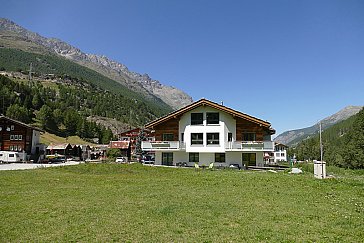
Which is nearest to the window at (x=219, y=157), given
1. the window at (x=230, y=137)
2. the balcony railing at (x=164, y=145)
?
the window at (x=230, y=137)

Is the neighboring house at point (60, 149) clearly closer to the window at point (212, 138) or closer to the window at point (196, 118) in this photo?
the window at point (196, 118)

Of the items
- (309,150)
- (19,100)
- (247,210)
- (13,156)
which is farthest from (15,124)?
(309,150)

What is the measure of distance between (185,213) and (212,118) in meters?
30.5

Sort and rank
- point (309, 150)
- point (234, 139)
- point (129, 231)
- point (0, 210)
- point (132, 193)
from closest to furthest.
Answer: point (129, 231), point (0, 210), point (132, 193), point (234, 139), point (309, 150)

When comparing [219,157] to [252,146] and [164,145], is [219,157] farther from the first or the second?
[164,145]

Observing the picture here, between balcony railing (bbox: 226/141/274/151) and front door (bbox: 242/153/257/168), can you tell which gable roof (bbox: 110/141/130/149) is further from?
balcony railing (bbox: 226/141/274/151)

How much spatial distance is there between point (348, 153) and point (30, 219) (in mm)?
95014

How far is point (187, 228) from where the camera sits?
9.72 meters

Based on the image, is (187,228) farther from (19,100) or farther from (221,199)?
(19,100)

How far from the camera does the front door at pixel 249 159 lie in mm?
40406

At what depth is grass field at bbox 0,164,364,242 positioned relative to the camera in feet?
29.6

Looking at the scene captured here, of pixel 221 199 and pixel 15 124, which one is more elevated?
pixel 15 124

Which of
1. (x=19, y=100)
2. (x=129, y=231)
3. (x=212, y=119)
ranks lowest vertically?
(x=129, y=231)

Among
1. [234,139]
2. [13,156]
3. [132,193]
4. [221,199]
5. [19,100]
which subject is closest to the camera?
[221,199]
